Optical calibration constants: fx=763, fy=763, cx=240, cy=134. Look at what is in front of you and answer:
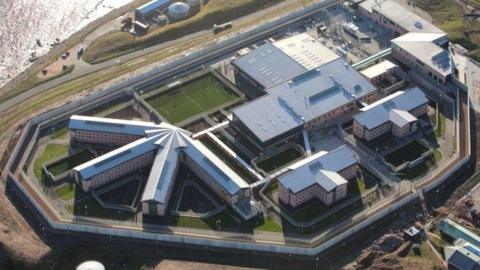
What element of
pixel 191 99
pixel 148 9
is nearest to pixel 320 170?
pixel 191 99

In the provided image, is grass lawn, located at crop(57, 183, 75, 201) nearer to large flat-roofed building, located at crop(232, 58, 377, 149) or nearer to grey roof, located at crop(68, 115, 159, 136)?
grey roof, located at crop(68, 115, 159, 136)

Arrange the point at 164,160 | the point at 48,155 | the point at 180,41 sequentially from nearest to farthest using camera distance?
the point at 164,160
the point at 48,155
the point at 180,41

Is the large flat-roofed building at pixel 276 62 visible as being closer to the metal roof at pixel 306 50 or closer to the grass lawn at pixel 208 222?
the metal roof at pixel 306 50

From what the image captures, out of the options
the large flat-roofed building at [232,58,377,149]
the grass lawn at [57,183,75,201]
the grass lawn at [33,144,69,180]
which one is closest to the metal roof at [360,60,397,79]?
the large flat-roofed building at [232,58,377,149]

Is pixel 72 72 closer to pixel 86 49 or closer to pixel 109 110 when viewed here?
pixel 86 49

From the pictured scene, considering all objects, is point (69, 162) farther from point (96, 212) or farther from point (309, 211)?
point (309, 211)

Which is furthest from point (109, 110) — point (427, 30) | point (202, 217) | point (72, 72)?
point (427, 30)
